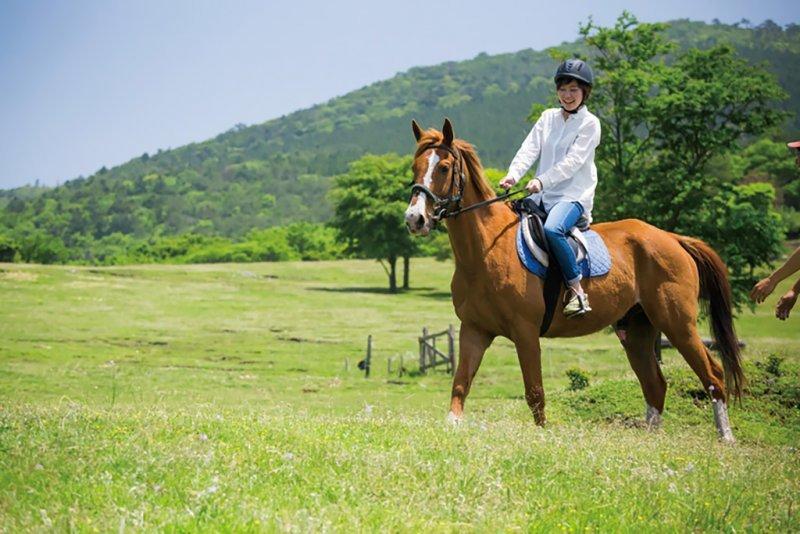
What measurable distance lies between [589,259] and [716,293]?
2.89m

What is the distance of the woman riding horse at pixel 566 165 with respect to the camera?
35.5 feet

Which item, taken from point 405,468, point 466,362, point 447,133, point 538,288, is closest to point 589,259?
point 538,288

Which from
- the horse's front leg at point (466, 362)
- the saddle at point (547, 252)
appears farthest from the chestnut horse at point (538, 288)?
the saddle at point (547, 252)

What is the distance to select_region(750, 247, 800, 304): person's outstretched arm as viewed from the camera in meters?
8.35

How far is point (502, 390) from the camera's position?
36219mm

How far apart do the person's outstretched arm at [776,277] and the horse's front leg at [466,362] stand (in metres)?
3.08

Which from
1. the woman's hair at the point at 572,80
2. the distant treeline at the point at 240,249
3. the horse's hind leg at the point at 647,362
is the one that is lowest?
the distant treeline at the point at 240,249

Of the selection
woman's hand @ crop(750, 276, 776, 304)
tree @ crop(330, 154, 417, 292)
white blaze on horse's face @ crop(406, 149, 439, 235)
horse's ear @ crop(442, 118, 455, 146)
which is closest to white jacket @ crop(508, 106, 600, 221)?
horse's ear @ crop(442, 118, 455, 146)

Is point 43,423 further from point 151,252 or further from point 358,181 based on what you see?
point 151,252

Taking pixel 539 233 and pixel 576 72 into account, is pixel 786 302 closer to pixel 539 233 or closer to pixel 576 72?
pixel 539 233

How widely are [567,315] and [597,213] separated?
28.1 meters

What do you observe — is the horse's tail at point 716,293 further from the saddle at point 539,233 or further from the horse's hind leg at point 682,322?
the saddle at point 539,233

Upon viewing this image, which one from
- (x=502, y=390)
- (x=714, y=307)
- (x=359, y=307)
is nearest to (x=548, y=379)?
(x=502, y=390)

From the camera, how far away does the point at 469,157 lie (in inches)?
423
